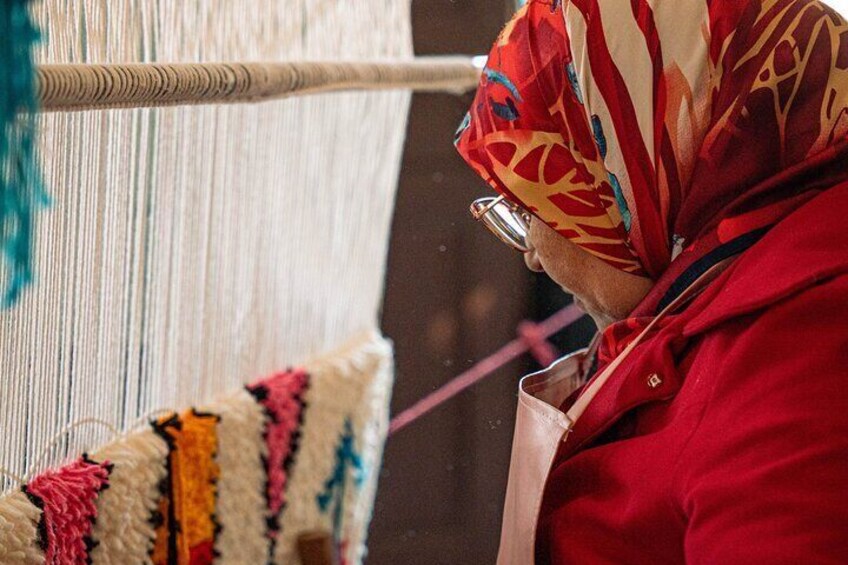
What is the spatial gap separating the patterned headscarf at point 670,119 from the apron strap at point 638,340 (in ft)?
0.06

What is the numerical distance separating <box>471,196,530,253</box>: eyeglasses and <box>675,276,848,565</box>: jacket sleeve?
0.97 feet

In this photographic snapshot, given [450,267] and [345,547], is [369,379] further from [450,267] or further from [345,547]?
[450,267]

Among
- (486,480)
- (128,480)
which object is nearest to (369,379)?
(486,480)

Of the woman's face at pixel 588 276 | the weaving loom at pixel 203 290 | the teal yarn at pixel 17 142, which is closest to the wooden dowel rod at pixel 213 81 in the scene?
the weaving loom at pixel 203 290

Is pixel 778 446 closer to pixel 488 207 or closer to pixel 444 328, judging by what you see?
pixel 488 207

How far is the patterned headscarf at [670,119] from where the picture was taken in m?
0.87

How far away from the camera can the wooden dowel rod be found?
710 millimetres

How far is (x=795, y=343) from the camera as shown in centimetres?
77

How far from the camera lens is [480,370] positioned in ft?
6.04

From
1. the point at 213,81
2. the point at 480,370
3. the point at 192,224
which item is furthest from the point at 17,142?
the point at 480,370

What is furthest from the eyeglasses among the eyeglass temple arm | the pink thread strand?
the pink thread strand

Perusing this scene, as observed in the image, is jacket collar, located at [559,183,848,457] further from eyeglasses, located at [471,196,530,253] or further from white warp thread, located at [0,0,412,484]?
white warp thread, located at [0,0,412,484]

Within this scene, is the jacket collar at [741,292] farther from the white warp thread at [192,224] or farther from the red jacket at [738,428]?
the white warp thread at [192,224]

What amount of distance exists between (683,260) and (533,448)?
0.21 meters
